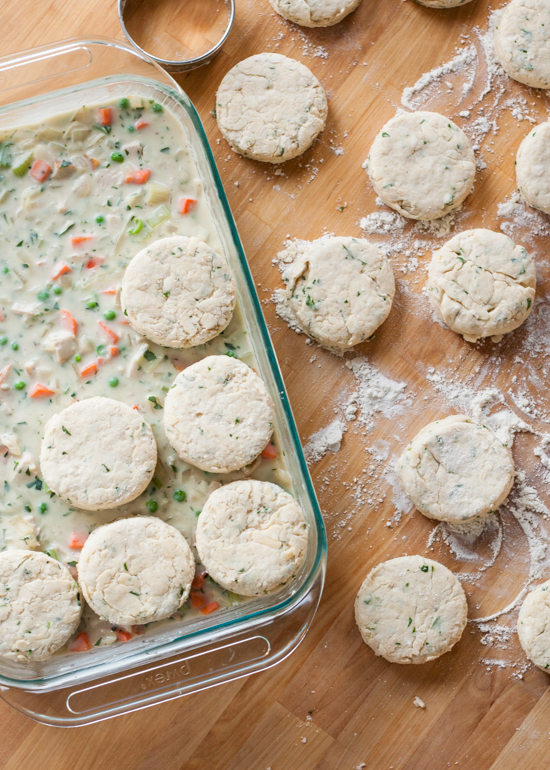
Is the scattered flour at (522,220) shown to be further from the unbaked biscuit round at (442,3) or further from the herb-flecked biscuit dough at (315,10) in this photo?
the herb-flecked biscuit dough at (315,10)

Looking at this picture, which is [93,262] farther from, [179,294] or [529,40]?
[529,40]

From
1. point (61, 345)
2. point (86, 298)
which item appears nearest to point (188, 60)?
point (86, 298)

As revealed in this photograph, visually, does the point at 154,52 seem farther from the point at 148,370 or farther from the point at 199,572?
A: the point at 199,572

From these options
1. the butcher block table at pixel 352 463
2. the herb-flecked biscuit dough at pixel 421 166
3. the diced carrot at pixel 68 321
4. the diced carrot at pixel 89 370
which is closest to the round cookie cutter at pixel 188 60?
the butcher block table at pixel 352 463

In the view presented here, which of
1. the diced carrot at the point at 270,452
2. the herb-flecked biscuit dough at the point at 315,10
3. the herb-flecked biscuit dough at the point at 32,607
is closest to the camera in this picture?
the herb-flecked biscuit dough at the point at 32,607

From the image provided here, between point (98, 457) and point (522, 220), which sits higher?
point (522, 220)

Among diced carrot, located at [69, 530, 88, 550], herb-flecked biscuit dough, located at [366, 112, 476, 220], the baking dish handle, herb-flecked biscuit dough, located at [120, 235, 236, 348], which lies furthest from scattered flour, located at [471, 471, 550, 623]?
diced carrot, located at [69, 530, 88, 550]
